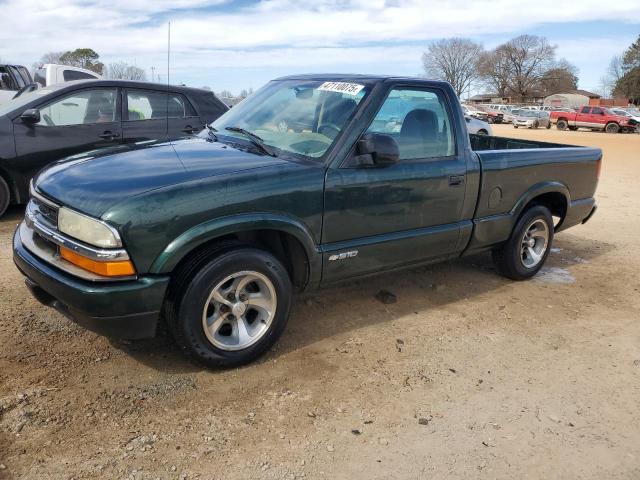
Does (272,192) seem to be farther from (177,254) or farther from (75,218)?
(75,218)

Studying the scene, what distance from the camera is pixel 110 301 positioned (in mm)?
2787

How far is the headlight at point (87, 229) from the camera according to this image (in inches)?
108

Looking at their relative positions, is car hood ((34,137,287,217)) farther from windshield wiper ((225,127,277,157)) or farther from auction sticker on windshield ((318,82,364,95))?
auction sticker on windshield ((318,82,364,95))

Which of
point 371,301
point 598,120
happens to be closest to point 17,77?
point 371,301

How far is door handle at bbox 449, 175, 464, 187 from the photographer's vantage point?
411 centimetres

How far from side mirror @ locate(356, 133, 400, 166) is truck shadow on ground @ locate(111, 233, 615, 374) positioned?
906 millimetres

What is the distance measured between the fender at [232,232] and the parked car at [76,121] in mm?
3430

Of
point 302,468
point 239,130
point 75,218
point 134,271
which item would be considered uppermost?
point 239,130

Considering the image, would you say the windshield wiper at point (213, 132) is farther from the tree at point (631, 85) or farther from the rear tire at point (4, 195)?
the tree at point (631, 85)

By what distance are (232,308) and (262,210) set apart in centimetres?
60

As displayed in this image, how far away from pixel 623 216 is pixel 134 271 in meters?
7.85

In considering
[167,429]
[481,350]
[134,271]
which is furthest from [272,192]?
[481,350]

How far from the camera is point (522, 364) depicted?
3.59 m

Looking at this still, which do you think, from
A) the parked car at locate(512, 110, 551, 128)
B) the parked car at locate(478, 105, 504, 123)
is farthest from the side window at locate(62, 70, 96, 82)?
the parked car at locate(478, 105, 504, 123)
